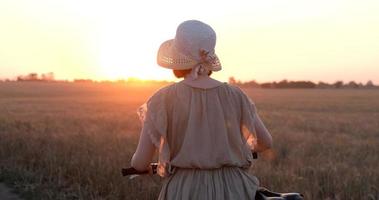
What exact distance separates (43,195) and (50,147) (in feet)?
11.1

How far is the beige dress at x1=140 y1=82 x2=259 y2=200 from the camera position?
10.7 ft

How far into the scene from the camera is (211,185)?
3.26m

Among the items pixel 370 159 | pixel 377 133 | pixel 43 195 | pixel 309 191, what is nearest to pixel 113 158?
pixel 43 195

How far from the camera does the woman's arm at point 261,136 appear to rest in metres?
3.41

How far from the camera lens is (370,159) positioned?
11516mm

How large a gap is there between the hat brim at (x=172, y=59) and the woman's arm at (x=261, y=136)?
35 centimetres

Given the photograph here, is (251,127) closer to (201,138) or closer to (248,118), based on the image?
(248,118)

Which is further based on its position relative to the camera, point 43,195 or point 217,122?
point 43,195

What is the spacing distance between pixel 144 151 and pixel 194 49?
560mm

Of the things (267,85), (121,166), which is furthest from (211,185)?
(267,85)

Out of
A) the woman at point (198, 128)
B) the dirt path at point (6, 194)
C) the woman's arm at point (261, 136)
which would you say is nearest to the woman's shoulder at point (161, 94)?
the woman at point (198, 128)

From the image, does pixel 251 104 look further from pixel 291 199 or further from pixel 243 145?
pixel 291 199

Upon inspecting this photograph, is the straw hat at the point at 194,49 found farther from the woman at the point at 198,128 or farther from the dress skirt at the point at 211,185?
the dress skirt at the point at 211,185

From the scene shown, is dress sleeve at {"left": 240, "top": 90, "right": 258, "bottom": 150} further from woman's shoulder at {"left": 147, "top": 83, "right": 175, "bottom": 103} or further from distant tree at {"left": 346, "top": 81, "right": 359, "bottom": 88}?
distant tree at {"left": 346, "top": 81, "right": 359, "bottom": 88}
